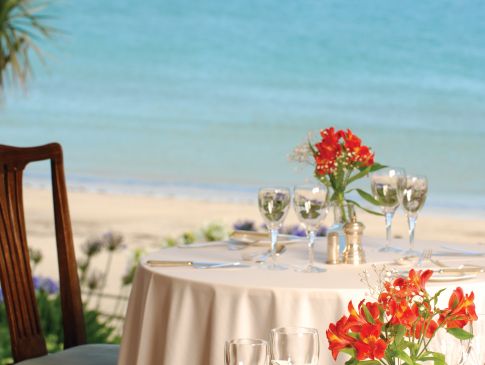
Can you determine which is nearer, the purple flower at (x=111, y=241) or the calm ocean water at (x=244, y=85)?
the purple flower at (x=111, y=241)

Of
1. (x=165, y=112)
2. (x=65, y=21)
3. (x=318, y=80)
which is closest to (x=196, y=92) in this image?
(x=165, y=112)

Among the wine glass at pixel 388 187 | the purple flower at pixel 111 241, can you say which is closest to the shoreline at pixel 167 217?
the purple flower at pixel 111 241

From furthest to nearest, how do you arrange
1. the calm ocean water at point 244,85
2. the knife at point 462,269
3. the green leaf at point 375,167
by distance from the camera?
the calm ocean water at point 244,85 → the green leaf at point 375,167 → the knife at point 462,269

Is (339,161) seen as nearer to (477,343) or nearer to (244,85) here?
(477,343)

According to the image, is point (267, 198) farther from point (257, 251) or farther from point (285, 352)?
point (285, 352)

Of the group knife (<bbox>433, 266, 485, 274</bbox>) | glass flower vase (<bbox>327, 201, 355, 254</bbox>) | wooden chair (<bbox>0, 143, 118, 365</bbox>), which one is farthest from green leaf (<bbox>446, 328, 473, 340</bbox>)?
wooden chair (<bbox>0, 143, 118, 365</bbox>)

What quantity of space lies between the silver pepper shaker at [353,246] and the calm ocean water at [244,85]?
13.3 meters

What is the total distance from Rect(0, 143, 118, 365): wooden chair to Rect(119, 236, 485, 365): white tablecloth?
0.36m

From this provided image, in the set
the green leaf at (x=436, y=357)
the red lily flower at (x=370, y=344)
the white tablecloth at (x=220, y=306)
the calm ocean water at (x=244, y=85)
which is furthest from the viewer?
the calm ocean water at (x=244, y=85)

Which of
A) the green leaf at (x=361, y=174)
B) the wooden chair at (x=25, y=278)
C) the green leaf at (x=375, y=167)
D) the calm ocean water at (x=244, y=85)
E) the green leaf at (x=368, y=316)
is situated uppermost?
the calm ocean water at (x=244, y=85)

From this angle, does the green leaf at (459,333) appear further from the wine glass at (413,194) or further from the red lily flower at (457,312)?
the wine glass at (413,194)

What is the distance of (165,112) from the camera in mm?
19281

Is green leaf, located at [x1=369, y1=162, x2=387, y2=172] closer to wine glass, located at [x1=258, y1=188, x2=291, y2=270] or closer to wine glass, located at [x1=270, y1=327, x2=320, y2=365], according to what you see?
wine glass, located at [x1=258, y1=188, x2=291, y2=270]

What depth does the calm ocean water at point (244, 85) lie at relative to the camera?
676 inches
